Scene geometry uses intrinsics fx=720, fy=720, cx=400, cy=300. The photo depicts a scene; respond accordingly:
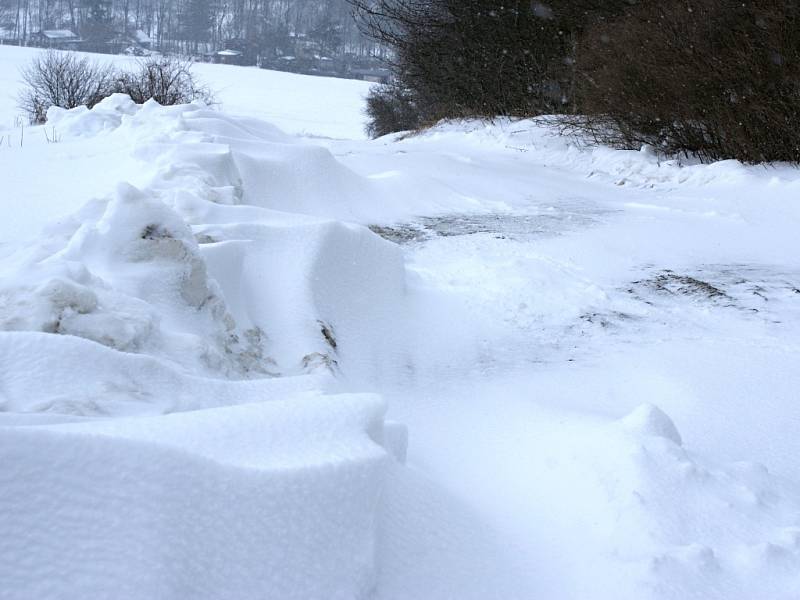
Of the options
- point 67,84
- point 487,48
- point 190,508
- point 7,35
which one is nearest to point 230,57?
point 7,35

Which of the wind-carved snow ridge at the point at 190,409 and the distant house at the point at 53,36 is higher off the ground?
the distant house at the point at 53,36

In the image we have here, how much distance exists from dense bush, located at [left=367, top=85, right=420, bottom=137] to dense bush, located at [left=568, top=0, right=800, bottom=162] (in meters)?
14.4

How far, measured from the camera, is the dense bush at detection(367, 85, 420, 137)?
23266mm

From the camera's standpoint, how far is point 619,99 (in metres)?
8.31

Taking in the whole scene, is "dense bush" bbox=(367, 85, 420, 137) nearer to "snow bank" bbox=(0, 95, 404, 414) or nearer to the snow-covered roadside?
the snow-covered roadside

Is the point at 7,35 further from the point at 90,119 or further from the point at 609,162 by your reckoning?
the point at 609,162

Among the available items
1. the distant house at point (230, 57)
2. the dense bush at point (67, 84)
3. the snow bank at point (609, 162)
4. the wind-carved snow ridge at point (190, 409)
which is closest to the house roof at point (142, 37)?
the distant house at point (230, 57)

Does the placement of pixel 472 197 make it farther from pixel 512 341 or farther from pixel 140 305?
pixel 140 305

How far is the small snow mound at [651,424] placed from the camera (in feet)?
6.68

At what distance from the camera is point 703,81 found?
7.15 metres

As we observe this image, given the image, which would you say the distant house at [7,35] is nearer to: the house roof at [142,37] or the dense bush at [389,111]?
the house roof at [142,37]

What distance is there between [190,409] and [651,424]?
1263 millimetres

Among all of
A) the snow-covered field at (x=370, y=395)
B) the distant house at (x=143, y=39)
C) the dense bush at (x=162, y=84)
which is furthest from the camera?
the distant house at (x=143, y=39)

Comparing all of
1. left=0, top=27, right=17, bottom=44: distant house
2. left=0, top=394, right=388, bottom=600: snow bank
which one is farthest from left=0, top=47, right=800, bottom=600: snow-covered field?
left=0, top=27, right=17, bottom=44: distant house
